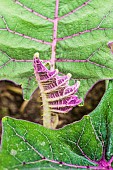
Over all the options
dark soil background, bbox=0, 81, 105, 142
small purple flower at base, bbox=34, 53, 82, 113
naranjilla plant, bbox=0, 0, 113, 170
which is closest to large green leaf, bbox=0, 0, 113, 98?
naranjilla plant, bbox=0, 0, 113, 170

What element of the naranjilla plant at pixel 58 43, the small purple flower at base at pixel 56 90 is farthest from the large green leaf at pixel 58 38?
the small purple flower at base at pixel 56 90

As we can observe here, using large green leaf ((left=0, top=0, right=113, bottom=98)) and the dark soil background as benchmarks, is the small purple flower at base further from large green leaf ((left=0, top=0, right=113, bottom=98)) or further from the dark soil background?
the dark soil background

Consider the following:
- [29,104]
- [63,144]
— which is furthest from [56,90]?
[29,104]

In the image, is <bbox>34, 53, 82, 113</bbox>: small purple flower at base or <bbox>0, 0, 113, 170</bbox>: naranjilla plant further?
<bbox>0, 0, 113, 170</bbox>: naranjilla plant

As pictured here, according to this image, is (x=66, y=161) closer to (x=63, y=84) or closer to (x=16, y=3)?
(x=63, y=84)

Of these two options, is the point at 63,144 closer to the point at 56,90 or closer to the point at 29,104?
the point at 56,90

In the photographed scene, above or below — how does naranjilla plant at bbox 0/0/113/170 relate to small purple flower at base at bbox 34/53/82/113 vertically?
above

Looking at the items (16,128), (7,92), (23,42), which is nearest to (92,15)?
(23,42)
